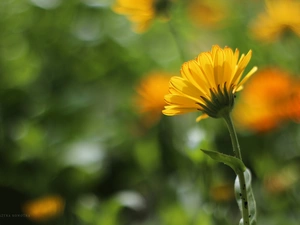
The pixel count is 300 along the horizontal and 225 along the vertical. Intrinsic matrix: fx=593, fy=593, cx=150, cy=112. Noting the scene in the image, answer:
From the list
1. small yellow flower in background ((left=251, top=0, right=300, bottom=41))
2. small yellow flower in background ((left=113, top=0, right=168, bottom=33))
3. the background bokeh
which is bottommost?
the background bokeh

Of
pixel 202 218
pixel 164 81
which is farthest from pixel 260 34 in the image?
pixel 202 218

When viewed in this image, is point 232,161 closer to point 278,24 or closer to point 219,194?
point 219,194

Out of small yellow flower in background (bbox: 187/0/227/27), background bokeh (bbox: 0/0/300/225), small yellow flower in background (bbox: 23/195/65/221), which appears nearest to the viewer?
small yellow flower in background (bbox: 23/195/65/221)

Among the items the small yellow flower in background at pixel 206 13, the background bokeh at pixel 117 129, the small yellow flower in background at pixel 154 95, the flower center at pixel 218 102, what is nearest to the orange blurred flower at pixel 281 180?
the background bokeh at pixel 117 129

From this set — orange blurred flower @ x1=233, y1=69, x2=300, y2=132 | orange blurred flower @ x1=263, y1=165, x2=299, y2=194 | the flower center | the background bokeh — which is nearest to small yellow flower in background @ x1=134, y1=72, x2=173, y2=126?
the background bokeh

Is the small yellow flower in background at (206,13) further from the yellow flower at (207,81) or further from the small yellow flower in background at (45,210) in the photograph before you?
the yellow flower at (207,81)

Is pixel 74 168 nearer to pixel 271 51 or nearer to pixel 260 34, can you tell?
pixel 260 34

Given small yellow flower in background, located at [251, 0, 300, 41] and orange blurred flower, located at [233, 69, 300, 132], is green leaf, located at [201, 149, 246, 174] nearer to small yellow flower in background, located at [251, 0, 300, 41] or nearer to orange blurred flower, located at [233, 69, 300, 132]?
orange blurred flower, located at [233, 69, 300, 132]
